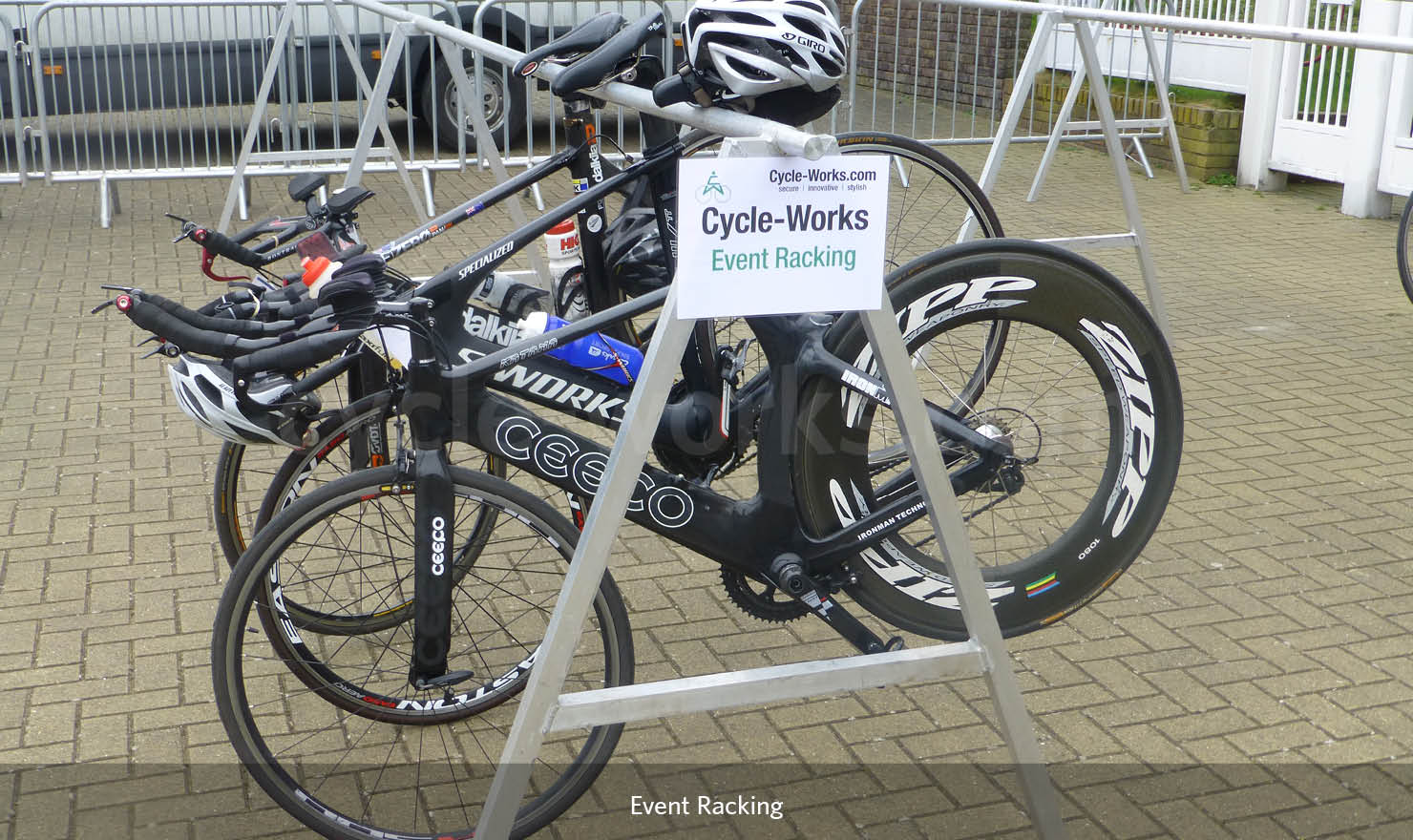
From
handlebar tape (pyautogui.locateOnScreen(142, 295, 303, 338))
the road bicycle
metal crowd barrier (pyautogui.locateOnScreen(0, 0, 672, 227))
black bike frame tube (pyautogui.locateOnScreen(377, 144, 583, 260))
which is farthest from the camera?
metal crowd barrier (pyautogui.locateOnScreen(0, 0, 672, 227))

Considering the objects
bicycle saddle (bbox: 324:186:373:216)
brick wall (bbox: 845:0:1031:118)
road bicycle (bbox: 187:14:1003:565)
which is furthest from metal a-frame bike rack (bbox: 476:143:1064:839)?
brick wall (bbox: 845:0:1031:118)

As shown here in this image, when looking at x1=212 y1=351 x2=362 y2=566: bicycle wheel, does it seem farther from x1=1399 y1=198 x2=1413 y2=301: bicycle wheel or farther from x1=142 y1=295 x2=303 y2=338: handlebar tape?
x1=1399 y1=198 x2=1413 y2=301: bicycle wheel

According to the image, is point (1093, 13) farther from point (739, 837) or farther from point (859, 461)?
point (739, 837)

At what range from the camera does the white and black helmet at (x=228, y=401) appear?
126 inches

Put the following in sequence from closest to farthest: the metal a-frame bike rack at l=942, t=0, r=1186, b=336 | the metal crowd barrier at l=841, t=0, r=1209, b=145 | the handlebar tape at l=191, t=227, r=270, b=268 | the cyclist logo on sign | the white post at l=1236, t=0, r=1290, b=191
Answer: the cyclist logo on sign → the handlebar tape at l=191, t=227, r=270, b=268 → the metal a-frame bike rack at l=942, t=0, r=1186, b=336 → the white post at l=1236, t=0, r=1290, b=191 → the metal crowd barrier at l=841, t=0, r=1209, b=145

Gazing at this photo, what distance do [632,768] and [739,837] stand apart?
363 mm

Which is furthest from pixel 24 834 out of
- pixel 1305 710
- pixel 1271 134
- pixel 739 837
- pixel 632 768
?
pixel 1271 134

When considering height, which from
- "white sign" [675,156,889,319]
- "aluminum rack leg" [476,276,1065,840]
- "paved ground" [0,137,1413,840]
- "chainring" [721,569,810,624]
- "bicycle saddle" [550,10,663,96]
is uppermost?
"bicycle saddle" [550,10,663,96]

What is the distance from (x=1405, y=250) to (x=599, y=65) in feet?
16.8

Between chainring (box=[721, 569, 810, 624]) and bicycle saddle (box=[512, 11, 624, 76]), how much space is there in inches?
60.9

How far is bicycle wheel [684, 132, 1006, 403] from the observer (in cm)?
445

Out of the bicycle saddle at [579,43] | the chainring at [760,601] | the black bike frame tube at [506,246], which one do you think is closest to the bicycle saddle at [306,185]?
the bicycle saddle at [579,43]

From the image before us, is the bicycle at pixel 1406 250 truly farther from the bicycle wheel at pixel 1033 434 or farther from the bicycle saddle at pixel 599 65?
the bicycle saddle at pixel 599 65

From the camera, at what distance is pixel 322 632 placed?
12.3ft
